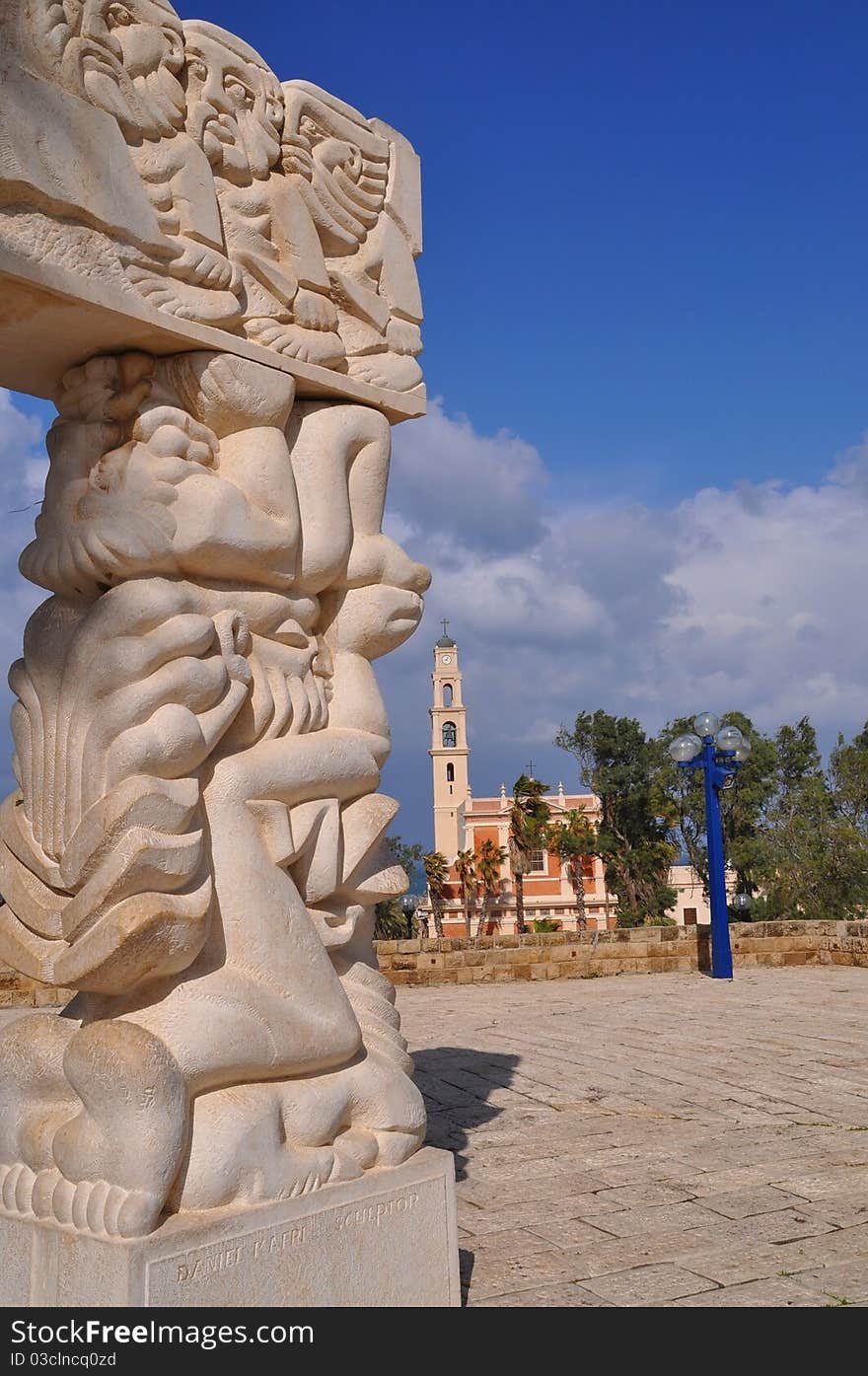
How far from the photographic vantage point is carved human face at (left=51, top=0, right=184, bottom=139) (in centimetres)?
308

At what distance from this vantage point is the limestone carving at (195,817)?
2.83 meters

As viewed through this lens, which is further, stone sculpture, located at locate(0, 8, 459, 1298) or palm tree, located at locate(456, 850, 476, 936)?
palm tree, located at locate(456, 850, 476, 936)

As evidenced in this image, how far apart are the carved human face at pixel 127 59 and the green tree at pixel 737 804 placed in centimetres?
2816

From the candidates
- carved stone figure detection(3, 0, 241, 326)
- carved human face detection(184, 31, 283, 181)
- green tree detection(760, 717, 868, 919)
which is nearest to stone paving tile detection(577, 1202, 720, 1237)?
carved stone figure detection(3, 0, 241, 326)

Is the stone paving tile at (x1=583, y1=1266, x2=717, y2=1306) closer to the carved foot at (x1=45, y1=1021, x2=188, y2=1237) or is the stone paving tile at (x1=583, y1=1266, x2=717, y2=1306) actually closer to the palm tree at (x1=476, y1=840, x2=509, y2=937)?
the carved foot at (x1=45, y1=1021, x2=188, y2=1237)

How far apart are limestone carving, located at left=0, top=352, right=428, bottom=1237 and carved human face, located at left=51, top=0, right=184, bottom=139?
34cm

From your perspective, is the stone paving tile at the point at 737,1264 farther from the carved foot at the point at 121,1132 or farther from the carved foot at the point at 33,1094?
the carved foot at the point at 33,1094

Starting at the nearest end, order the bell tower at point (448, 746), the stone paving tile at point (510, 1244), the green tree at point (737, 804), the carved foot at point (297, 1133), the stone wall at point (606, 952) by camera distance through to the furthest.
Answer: the carved foot at point (297, 1133)
the stone paving tile at point (510, 1244)
the stone wall at point (606, 952)
the green tree at point (737, 804)
the bell tower at point (448, 746)

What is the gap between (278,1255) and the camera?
285 cm

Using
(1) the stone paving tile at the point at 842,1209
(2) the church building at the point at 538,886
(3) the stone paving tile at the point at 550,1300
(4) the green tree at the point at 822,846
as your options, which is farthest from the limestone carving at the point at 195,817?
(2) the church building at the point at 538,886

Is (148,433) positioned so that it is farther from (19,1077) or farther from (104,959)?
(19,1077)

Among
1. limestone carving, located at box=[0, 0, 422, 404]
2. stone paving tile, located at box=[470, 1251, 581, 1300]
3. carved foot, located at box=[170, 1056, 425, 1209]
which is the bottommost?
stone paving tile, located at box=[470, 1251, 581, 1300]

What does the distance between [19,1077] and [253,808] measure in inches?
35.6

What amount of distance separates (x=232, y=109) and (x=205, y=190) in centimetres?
35
